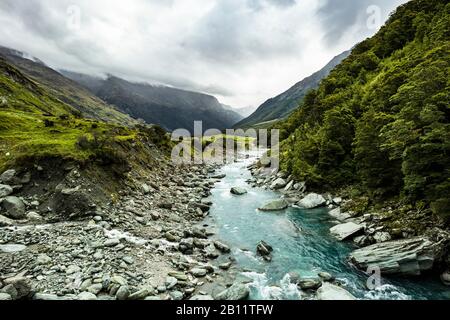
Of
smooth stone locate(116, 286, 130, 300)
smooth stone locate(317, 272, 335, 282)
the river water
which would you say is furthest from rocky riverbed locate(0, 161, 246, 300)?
smooth stone locate(317, 272, 335, 282)

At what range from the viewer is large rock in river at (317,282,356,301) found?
14.2m

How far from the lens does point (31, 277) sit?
1384 cm

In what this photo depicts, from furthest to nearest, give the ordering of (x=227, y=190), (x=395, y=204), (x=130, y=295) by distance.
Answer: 1. (x=227, y=190)
2. (x=395, y=204)
3. (x=130, y=295)

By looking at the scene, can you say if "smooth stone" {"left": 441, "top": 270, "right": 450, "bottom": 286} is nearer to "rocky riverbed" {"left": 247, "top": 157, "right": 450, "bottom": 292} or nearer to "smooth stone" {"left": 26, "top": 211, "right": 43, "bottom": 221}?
"rocky riverbed" {"left": 247, "top": 157, "right": 450, "bottom": 292}

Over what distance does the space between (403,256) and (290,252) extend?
23.7 ft

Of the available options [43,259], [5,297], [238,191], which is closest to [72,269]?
[43,259]

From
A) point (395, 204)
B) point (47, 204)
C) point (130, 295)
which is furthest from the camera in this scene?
point (395, 204)

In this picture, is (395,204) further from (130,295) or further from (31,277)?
(31,277)

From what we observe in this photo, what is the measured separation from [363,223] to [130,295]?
19.5 metres

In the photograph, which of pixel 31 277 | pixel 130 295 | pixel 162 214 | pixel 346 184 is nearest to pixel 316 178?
pixel 346 184

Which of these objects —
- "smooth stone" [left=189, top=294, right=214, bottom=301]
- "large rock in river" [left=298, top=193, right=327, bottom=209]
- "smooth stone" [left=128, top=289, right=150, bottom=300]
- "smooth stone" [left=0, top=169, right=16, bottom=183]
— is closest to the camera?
"smooth stone" [left=128, top=289, right=150, bottom=300]

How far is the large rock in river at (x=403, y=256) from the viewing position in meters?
16.4

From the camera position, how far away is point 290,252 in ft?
67.2

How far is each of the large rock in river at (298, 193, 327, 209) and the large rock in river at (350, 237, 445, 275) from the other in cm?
1250
